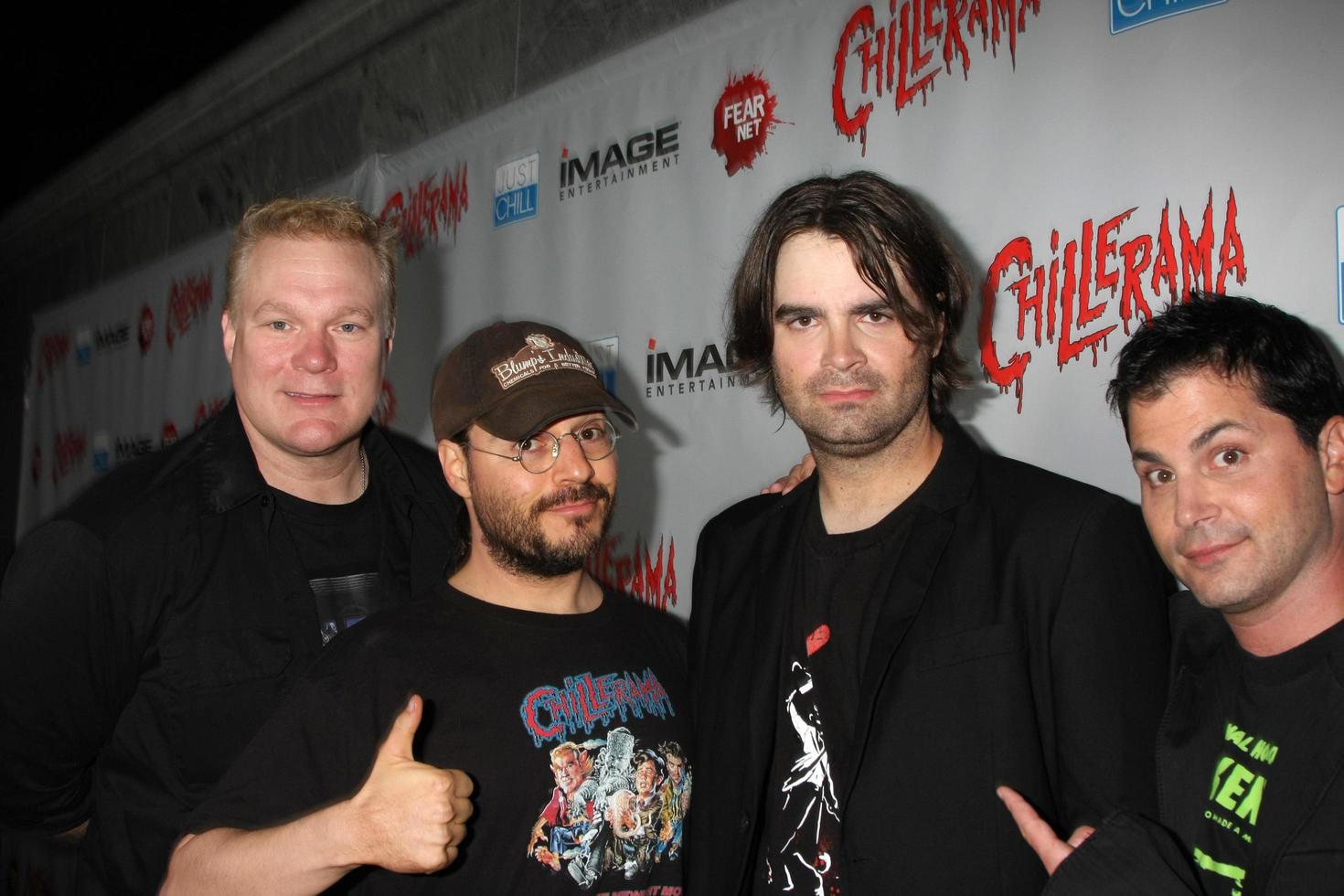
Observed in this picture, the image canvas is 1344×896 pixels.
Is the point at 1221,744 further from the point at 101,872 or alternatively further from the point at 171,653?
the point at 101,872

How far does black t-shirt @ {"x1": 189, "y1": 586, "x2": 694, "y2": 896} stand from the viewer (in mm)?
1437

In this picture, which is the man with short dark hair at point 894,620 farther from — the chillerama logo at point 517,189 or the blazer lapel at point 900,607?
the chillerama logo at point 517,189

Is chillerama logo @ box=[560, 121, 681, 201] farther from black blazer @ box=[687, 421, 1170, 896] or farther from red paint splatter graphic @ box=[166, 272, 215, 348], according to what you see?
red paint splatter graphic @ box=[166, 272, 215, 348]

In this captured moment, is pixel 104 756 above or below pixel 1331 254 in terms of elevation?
below

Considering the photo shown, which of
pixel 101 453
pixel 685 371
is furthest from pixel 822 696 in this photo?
pixel 101 453

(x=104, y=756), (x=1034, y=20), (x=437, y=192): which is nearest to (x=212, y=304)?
(x=437, y=192)

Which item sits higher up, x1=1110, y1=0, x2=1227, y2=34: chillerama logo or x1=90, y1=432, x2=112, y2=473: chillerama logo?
x1=1110, y1=0, x2=1227, y2=34: chillerama logo

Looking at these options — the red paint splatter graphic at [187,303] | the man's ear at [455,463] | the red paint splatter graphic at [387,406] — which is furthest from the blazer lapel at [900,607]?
the red paint splatter graphic at [187,303]

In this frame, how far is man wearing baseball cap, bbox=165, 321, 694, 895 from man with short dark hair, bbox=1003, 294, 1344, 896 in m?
0.59

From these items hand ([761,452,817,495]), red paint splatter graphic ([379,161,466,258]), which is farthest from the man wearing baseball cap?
red paint splatter graphic ([379,161,466,258])

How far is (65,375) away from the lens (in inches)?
239

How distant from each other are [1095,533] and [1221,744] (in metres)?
0.30

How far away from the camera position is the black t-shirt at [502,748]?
1.44 metres

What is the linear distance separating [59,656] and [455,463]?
0.77m
